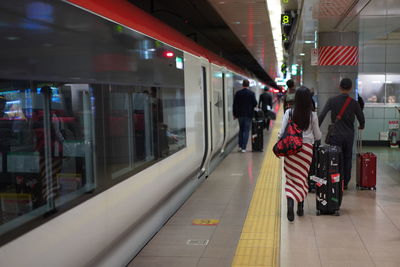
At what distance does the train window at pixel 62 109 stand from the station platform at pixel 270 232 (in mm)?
1034

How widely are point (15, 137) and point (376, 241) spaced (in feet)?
11.6

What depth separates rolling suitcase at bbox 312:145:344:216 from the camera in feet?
16.9

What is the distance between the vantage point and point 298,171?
4953mm

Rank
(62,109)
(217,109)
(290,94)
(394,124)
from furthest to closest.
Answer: (394,124) → (217,109) → (290,94) → (62,109)

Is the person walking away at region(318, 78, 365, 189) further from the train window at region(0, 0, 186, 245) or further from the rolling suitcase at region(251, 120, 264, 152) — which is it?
the rolling suitcase at region(251, 120, 264, 152)

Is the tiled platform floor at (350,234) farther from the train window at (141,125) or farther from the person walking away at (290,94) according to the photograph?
the person walking away at (290,94)

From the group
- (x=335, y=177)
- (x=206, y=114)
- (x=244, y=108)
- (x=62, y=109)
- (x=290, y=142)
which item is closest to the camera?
(x=62, y=109)

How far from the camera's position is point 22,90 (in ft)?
7.20

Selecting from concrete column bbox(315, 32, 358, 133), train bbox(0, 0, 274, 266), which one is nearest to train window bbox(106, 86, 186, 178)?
train bbox(0, 0, 274, 266)

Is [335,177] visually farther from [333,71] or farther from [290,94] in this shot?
[333,71]

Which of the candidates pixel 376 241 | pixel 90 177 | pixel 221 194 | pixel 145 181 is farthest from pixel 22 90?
pixel 221 194

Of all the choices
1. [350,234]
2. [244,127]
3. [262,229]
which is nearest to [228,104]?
[244,127]

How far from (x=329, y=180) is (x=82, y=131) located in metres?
3.30

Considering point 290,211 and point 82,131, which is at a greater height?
point 82,131
